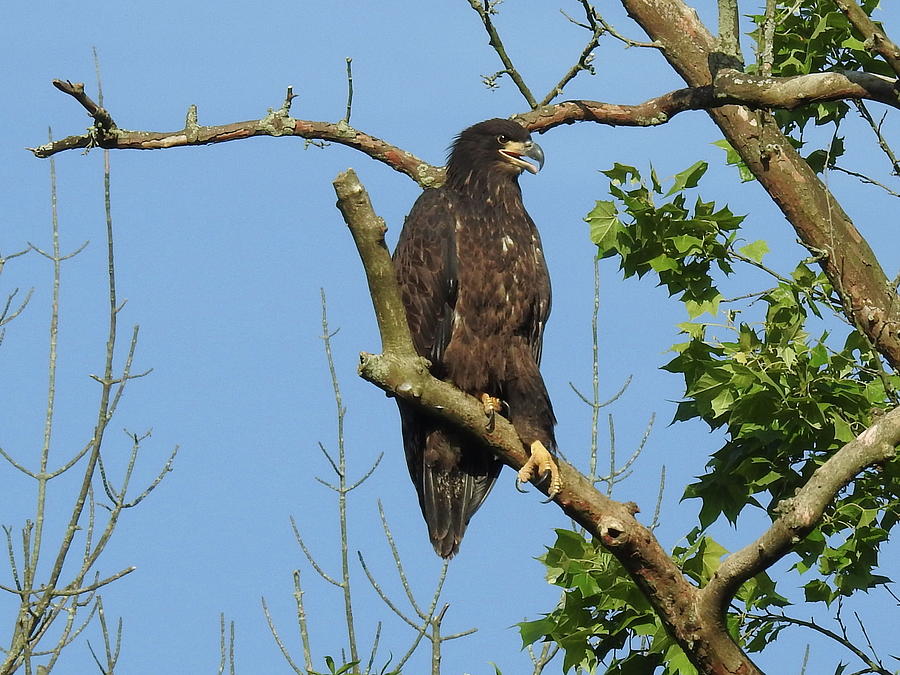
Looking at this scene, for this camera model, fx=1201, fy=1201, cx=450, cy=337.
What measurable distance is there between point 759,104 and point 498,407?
A: 7.01 ft

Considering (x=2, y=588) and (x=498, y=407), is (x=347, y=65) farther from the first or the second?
(x=2, y=588)

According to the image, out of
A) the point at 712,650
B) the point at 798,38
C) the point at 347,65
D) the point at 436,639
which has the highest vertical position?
the point at 347,65

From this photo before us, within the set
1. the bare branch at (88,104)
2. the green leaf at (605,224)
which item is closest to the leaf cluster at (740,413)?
the green leaf at (605,224)

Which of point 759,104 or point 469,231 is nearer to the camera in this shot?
point 759,104

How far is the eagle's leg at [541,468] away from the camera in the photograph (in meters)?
5.81

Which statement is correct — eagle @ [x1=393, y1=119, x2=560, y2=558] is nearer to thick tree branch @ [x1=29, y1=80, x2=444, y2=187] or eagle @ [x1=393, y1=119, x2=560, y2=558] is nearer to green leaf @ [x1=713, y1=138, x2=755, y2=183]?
thick tree branch @ [x1=29, y1=80, x2=444, y2=187]

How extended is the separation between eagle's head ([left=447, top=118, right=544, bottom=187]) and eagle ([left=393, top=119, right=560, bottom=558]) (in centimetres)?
3

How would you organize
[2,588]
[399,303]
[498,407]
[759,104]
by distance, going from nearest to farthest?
[399,303] < [759,104] < [2,588] < [498,407]

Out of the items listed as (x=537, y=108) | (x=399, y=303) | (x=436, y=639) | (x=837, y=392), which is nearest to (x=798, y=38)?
(x=537, y=108)

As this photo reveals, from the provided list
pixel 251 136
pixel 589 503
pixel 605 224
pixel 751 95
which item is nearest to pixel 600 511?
pixel 589 503

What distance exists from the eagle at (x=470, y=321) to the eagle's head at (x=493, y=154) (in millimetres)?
31

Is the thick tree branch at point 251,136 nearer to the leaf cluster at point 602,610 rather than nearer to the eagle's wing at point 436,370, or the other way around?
the eagle's wing at point 436,370

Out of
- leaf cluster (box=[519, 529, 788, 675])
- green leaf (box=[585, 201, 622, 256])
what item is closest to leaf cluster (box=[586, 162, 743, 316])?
green leaf (box=[585, 201, 622, 256])

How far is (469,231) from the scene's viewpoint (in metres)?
6.87
